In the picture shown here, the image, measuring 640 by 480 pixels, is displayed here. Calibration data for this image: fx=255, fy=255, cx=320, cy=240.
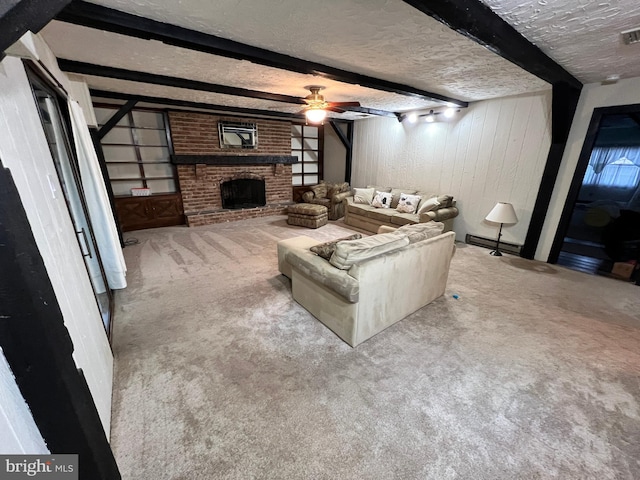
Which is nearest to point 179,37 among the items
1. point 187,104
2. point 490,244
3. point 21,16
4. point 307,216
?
point 21,16

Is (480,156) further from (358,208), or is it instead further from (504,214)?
(358,208)

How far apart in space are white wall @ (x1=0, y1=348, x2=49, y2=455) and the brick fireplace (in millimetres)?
4799

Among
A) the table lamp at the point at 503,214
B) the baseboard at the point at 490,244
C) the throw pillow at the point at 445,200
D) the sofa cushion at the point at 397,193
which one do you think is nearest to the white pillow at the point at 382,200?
the sofa cushion at the point at 397,193

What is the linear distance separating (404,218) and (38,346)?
14.5ft

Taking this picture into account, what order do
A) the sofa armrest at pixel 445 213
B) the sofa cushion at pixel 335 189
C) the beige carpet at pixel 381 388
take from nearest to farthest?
the beige carpet at pixel 381 388
the sofa armrest at pixel 445 213
the sofa cushion at pixel 335 189

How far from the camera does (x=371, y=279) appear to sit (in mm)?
1952

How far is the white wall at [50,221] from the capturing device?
967 millimetres

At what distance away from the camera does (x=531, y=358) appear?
6.37 feet

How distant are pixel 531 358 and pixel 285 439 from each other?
1891mm

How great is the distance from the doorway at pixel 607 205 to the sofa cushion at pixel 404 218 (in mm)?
1920

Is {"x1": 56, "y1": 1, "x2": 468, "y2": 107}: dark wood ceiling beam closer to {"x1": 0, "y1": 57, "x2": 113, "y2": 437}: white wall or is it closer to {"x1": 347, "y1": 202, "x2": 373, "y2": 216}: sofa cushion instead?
{"x1": 0, "y1": 57, "x2": 113, "y2": 437}: white wall

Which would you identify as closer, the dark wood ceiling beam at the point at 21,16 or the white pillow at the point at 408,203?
the dark wood ceiling beam at the point at 21,16

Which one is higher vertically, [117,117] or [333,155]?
[117,117]

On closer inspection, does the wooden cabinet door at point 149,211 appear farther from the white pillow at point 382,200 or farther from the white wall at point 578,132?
the white wall at point 578,132
